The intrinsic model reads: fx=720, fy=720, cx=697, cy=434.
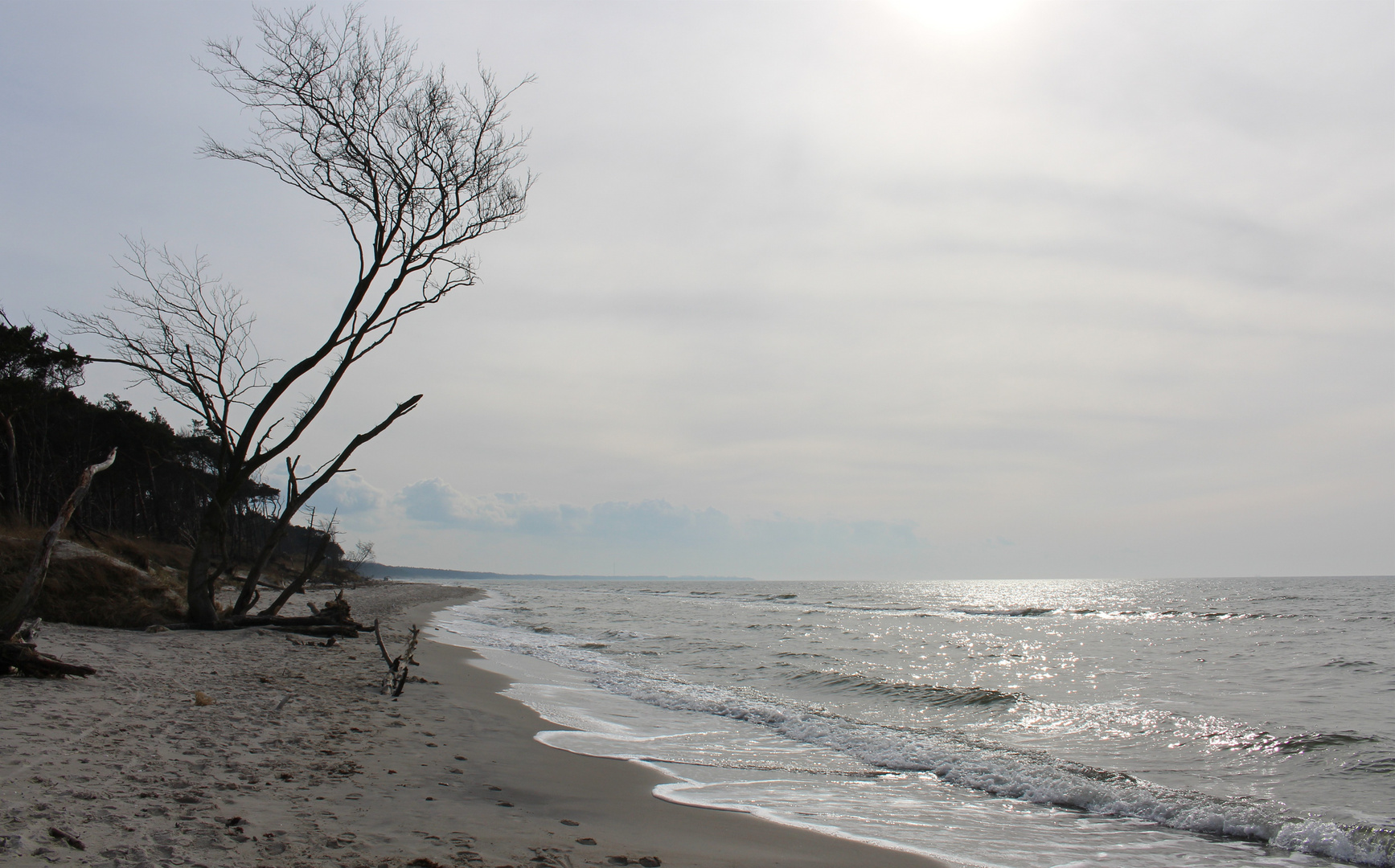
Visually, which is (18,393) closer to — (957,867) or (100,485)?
(100,485)

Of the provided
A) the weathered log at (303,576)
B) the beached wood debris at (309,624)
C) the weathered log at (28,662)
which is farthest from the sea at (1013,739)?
the weathered log at (28,662)

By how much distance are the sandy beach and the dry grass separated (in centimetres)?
250

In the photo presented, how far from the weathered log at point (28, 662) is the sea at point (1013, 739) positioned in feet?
15.9

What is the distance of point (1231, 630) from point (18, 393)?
143 ft


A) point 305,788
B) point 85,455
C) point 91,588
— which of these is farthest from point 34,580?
point 85,455

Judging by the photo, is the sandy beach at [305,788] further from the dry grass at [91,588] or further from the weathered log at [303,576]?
the weathered log at [303,576]

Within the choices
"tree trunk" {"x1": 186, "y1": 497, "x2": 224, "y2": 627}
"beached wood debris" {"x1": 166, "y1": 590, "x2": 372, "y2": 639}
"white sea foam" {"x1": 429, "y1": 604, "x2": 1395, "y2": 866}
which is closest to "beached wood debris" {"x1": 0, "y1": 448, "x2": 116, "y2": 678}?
"tree trunk" {"x1": 186, "y1": 497, "x2": 224, "y2": 627}

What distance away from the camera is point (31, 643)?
7203mm

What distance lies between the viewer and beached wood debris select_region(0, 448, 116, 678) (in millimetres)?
6816

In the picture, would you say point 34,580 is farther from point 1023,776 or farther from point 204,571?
point 1023,776

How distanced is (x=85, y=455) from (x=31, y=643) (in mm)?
35329

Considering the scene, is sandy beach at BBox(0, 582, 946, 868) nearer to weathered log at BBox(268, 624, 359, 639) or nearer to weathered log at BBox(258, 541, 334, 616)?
weathered log at BBox(258, 541, 334, 616)

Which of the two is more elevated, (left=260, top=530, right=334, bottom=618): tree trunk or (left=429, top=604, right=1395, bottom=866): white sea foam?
(left=260, top=530, right=334, bottom=618): tree trunk

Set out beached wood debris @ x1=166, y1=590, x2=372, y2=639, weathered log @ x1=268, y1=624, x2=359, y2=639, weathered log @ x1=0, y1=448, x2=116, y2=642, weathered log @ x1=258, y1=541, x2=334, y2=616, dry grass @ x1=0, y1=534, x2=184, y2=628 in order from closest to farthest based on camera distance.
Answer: weathered log @ x1=0, y1=448, x2=116, y2=642, dry grass @ x1=0, y1=534, x2=184, y2=628, weathered log @ x1=258, y1=541, x2=334, y2=616, beached wood debris @ x1=166, y1=590, x2=372, y2=639, weathered log @ x1=268, y1=624, x2=359, y2=639
